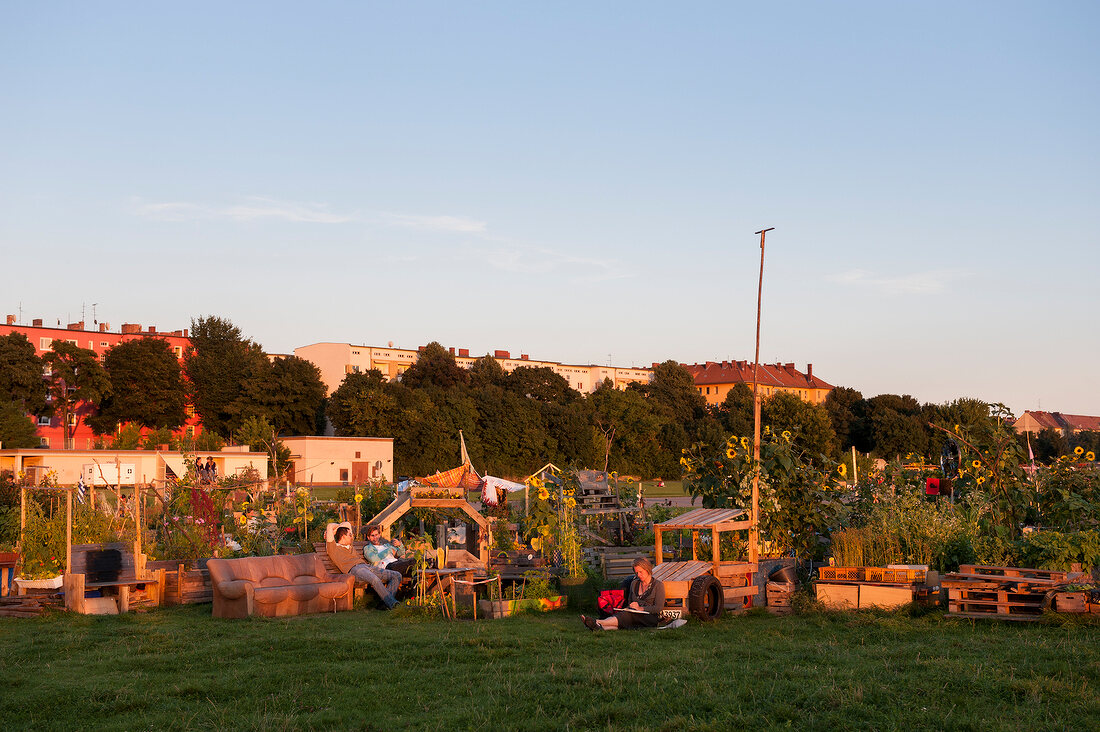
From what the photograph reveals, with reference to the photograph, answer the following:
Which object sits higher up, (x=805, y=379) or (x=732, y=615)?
(x=805, y=379)

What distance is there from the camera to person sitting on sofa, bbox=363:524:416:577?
43.3 ft

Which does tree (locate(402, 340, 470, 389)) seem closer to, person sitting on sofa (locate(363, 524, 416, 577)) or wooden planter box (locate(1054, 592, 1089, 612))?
person sitting on sofa (locate(363, 524, 416, 577))

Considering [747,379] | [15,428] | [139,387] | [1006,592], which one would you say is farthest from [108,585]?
[747,379]

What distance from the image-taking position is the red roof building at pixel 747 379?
121 meters

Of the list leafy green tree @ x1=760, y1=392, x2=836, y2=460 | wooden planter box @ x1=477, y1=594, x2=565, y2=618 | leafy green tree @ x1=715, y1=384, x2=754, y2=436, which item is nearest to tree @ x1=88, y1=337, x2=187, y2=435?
leafy green tree @ x1=715, y1=384, x2=754, y2=436

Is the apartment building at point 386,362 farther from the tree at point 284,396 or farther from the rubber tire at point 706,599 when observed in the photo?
the rubber tire at point 706,599

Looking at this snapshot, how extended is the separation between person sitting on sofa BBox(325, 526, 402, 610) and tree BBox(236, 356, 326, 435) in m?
57.3

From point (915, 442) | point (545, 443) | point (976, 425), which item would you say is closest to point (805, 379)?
point (915, 442)

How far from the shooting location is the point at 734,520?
11914 mm

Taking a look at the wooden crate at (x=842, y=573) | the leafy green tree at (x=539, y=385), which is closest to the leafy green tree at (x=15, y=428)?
the leafy green tree at (x=539, y=385)

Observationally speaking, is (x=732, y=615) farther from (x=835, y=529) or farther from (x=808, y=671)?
(x=808, y=671)

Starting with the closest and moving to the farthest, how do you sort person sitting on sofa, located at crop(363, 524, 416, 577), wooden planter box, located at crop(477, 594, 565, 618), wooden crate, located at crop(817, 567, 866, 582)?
wooden crate, located at crop(817, 567, 866, 582), wooden planter box, located at crop(477, 594, 565, 618), person sitting on sofa, located at crop(363, 524, 416, 577)

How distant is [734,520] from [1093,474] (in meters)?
5.18

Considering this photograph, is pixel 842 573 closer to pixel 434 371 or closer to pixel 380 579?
pixel 380 579
